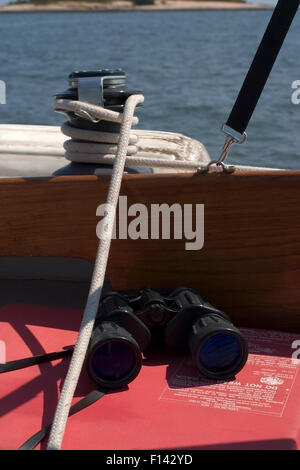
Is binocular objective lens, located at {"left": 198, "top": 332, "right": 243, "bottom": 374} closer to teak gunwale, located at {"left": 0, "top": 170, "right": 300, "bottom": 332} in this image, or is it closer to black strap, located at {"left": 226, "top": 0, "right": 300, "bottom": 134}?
teak gunwale, located at {"left": 0, "top": 170, "right": 300, "bottom": 332}

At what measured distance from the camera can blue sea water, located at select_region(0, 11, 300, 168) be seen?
6.59 metres

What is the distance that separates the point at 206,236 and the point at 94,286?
0.99ft

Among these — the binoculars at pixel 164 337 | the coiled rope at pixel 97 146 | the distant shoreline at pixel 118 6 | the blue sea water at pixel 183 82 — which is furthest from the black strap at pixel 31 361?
the distant shoreline at pixel 118 6

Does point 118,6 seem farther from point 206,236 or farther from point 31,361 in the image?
point 31,361

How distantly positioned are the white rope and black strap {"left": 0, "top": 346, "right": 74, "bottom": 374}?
142mm

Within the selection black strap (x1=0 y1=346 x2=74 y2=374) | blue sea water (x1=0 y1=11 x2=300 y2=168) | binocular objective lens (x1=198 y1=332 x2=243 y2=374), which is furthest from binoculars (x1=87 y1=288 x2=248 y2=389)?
blue sea water (x1=0 y1=11 x2=300 y2=168)

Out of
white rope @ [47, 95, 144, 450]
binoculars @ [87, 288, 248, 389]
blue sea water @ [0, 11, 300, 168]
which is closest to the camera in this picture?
white rope @ [47, 95, 144, 450]

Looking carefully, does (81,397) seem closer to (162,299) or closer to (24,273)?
(162,299)

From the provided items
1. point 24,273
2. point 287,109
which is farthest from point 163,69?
point 24,273

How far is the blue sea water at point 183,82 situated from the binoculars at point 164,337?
4055 millimetres

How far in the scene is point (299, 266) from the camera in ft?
5.18

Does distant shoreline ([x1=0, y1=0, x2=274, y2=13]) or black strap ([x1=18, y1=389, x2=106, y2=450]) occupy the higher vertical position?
distant shoreline ([x1=0, y1=0, x2=274, y2=13])

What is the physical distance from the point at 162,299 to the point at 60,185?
366 mm

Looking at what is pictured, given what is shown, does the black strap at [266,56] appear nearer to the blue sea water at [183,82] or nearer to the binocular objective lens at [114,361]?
the binocular objective lens at [114,361]
